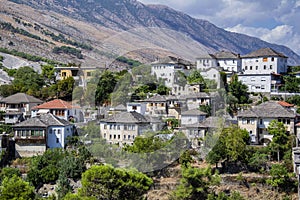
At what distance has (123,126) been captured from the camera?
12297mm

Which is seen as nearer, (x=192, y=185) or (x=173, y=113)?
(x=173, y=113)

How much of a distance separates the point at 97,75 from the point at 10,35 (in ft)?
170

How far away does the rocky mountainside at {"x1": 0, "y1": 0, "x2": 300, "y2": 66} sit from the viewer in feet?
27.0

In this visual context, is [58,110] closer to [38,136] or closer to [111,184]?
[38,136]

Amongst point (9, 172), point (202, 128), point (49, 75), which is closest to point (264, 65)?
point (49, 75)

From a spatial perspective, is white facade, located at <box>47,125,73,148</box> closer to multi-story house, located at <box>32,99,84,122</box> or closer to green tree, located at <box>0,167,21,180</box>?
multi-story house, located at <box>32,99,84,122</box>

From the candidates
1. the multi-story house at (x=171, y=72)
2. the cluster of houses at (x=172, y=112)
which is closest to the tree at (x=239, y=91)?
the cluster of houses at (x=172, y=112)

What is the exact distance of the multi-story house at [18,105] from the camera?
2053 centimetres

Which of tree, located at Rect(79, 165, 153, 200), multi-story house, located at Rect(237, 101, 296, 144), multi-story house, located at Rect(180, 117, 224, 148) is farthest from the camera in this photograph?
multi-story house, located at Rect(237, 101, 296, 144)

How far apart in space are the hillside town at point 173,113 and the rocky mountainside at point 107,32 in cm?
43

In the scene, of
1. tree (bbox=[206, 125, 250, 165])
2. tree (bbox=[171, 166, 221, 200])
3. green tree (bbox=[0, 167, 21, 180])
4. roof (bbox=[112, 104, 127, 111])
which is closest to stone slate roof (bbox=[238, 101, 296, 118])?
tree (bbox=[206, 125, 250, 165])

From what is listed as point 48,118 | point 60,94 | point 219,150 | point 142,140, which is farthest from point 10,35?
point 142,140

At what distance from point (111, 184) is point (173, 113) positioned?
2.72m

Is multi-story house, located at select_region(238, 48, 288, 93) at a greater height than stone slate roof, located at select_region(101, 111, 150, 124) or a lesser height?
greater
